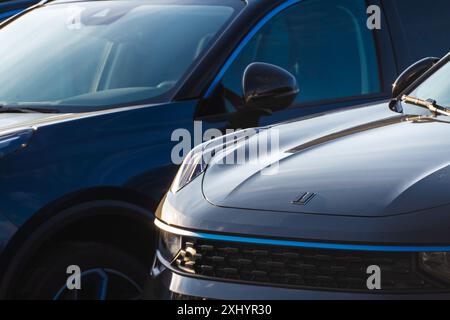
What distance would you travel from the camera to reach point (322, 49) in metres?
5.49

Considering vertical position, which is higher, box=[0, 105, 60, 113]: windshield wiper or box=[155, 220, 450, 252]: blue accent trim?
box=[0, 105, 60, 113]: windshield wiper

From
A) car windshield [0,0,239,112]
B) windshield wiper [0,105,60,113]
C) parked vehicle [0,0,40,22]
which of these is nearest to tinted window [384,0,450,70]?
car windshield [0,0,239,112]

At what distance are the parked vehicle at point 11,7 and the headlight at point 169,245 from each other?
23.1ft

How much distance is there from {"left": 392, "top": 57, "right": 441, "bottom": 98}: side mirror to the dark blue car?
1.54 feet

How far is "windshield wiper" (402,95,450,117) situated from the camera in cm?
399

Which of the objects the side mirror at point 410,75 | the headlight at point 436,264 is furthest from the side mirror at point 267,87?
the headlight at point 436,264

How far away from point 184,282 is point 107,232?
1.17 m

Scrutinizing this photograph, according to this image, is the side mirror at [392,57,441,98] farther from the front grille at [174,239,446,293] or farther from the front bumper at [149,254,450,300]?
the front grille at [174,239,446,293]

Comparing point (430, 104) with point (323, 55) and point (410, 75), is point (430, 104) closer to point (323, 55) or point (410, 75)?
point (410, 75)

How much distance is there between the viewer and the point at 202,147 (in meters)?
4.14

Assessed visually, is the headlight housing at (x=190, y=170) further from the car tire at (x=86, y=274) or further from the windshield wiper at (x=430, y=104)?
the windshield wiper at (x=430, y=104)

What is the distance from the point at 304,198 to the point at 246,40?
78.6 inches

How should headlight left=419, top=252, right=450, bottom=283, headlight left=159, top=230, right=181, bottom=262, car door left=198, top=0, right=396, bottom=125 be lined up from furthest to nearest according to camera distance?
1. car door left=198, top=0, right=396, bottom=125
2. headlight left=159, top=230, right=181, bottom=262
3. headlight left=419, top=252, right=450, bottom=283
